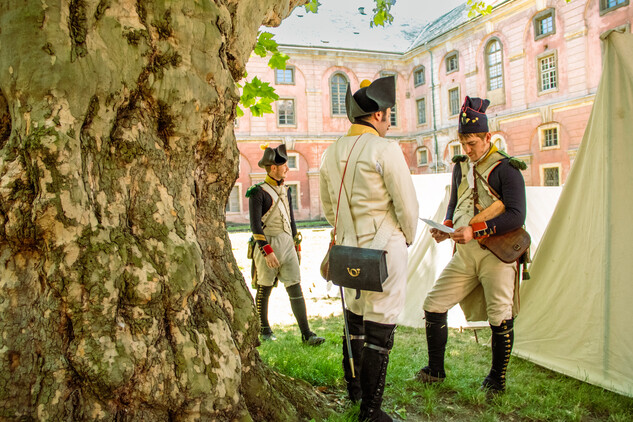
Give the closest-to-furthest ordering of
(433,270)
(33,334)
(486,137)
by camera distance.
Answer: (33,334), (486,137), (433,270)

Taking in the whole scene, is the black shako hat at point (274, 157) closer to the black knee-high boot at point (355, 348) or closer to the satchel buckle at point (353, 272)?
the black knee-high boot at point (355, 348)

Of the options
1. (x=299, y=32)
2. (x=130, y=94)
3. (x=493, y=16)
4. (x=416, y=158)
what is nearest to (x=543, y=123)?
(x=493, y=16)

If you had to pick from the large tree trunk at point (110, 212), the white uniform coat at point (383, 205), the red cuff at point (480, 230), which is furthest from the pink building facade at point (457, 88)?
the large tree trunk at point (110, 212)

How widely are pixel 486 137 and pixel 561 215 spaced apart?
3.79 feet

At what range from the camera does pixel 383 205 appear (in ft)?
9.63

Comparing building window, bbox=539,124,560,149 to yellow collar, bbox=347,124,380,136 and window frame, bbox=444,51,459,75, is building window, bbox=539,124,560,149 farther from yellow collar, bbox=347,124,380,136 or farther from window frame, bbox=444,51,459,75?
yellow collar, bbox=347,124,380,136

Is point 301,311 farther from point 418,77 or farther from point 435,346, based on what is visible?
point 418,77

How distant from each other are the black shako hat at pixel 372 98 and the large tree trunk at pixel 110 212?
35.6 inches

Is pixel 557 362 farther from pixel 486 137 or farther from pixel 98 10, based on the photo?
pixel 98 10

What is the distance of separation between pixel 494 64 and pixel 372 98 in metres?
26.6

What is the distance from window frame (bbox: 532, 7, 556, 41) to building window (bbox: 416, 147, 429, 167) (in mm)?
9734

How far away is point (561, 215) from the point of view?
4.21 meters

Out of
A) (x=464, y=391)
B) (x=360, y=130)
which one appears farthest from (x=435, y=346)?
(x=360, y=130)

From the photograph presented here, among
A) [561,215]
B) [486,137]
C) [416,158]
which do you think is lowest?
[561,215]
